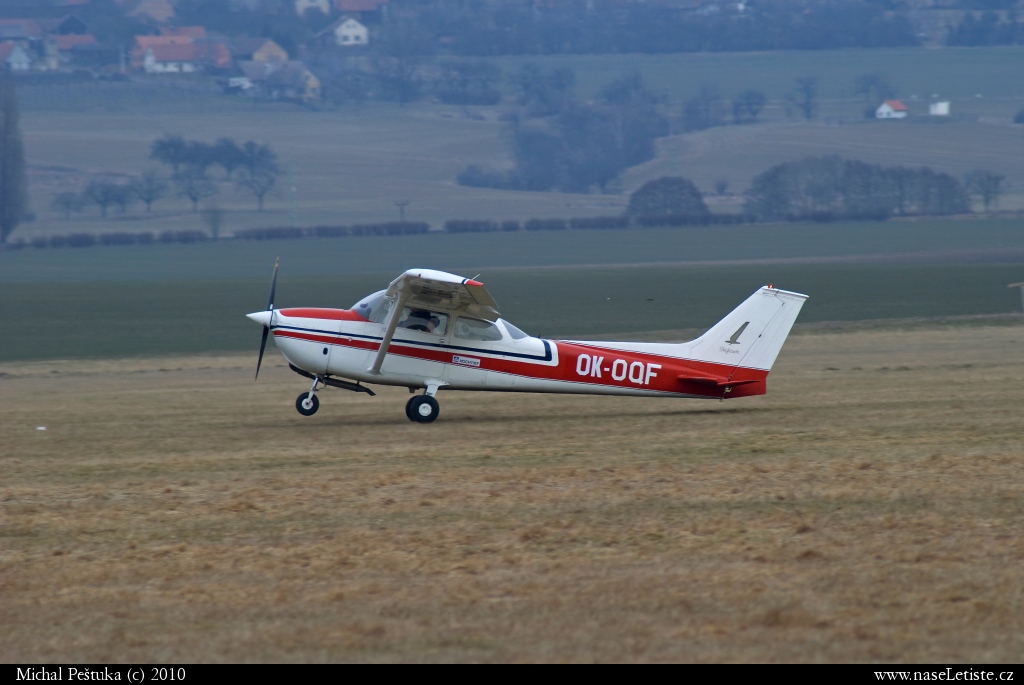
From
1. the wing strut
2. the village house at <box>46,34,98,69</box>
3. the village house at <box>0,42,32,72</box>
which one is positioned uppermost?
the village house at <box>46,34,98,69</box>

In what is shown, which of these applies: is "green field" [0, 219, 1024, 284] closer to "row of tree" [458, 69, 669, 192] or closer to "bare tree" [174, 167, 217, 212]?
"bare tree" [174, 167, 217, 212]

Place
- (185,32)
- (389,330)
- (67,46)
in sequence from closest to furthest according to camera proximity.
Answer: (389,330)
(67,46)
(185,32)

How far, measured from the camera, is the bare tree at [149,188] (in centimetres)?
10012

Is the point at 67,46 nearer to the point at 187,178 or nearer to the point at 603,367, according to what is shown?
the point at 187,178

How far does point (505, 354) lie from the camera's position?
1598 centimetres

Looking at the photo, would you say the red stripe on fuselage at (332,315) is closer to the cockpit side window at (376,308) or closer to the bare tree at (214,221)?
the cockpit side window at (376,308)

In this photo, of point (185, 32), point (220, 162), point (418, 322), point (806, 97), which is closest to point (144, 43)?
point (185, 32)

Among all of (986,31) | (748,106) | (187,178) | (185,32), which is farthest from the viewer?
(185,32)

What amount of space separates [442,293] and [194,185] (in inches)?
3814

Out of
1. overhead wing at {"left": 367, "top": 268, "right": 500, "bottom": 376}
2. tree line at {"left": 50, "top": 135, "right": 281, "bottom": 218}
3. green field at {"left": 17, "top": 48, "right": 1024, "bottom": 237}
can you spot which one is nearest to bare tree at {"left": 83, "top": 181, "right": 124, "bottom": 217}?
tree line at {"left": 50, "top": 135, "right": 281, "bottom": 218}

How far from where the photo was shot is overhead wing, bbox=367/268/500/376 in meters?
14.9

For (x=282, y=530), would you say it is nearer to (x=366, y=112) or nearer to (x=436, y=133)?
(x=436, y=133)

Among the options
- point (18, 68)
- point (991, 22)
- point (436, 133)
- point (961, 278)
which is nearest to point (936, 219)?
point (961, 278)

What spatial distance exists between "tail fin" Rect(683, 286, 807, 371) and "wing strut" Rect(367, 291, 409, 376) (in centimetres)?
375
